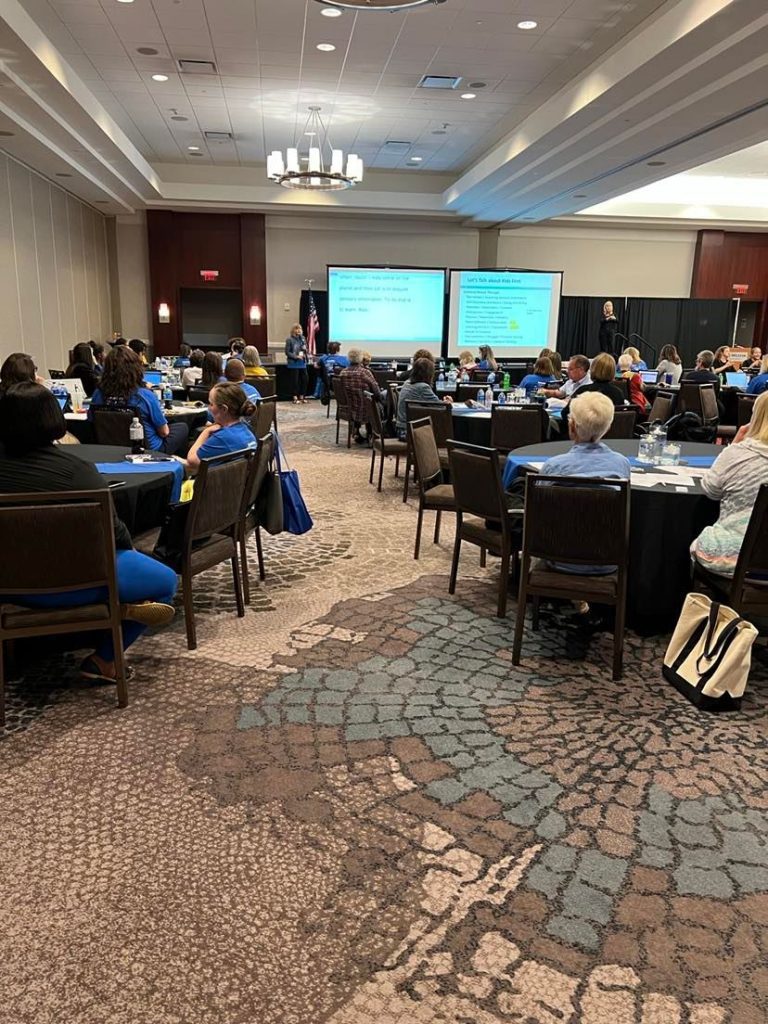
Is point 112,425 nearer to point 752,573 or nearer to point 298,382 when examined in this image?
point 752,573

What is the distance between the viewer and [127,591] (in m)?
3.00

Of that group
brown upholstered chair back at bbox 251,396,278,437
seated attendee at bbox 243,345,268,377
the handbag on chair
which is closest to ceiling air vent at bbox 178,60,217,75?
seated attendee at bbox 243,345,268,377

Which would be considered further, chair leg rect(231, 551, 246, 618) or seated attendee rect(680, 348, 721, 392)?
seated attendee rect(680, 348, 721, 392)

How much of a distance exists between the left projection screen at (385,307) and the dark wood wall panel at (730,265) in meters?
6.14

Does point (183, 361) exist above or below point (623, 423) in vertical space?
above

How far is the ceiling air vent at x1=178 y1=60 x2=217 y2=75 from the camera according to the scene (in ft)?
28.0

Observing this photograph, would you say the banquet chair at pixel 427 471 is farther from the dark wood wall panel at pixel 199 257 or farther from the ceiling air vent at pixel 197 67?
the dark wood wall panel at pixel 199 257

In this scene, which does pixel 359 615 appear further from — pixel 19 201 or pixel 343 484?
pixel 19 201

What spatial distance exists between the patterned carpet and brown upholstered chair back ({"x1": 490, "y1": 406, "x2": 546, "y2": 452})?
9.04 feet

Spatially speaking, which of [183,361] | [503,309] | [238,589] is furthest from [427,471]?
[503,309]

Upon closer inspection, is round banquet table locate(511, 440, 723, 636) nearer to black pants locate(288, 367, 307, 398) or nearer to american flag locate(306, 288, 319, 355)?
black pants locate(288, 367, 307, 398)

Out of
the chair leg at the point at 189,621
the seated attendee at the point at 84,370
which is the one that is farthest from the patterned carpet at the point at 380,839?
the seated attendee at the point at 84,370

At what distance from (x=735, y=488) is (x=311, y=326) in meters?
13.9

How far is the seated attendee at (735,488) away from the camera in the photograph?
3191mm
